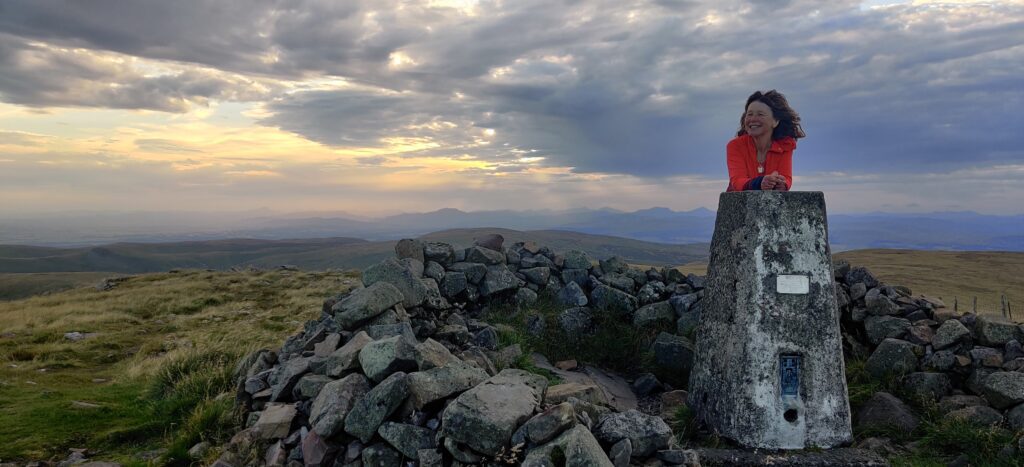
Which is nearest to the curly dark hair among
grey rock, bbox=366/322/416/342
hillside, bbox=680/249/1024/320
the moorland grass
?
grey rock, bbox=366/322/416/342

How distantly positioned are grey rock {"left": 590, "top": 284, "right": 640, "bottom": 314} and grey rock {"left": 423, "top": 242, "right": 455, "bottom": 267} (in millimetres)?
3122

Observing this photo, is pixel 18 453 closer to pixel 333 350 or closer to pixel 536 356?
pixel 333 350

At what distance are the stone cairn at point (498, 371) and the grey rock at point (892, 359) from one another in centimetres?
2

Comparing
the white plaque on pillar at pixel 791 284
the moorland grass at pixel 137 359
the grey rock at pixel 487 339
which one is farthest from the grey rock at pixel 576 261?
the moorland grass at pixel 137 359

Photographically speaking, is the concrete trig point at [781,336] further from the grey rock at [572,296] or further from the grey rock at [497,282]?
the grey rock at [497,282]

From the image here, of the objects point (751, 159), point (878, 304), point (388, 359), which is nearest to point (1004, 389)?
point (878, 304)

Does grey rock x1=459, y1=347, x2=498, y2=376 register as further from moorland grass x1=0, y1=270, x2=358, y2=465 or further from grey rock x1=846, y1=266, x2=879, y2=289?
grey rock x1=846, y1=266, x2=879, y2=289

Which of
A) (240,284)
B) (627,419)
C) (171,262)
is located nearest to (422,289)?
(627,419)

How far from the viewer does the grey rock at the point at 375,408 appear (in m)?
5.02

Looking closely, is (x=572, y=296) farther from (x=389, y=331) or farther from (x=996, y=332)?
(x=996, y=332)

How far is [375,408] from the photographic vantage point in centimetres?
505

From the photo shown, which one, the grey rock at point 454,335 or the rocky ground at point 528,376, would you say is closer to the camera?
the rocky ground at point 528,376

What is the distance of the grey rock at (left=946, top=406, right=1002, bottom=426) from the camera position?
6.42m

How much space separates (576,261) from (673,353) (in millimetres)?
3601
